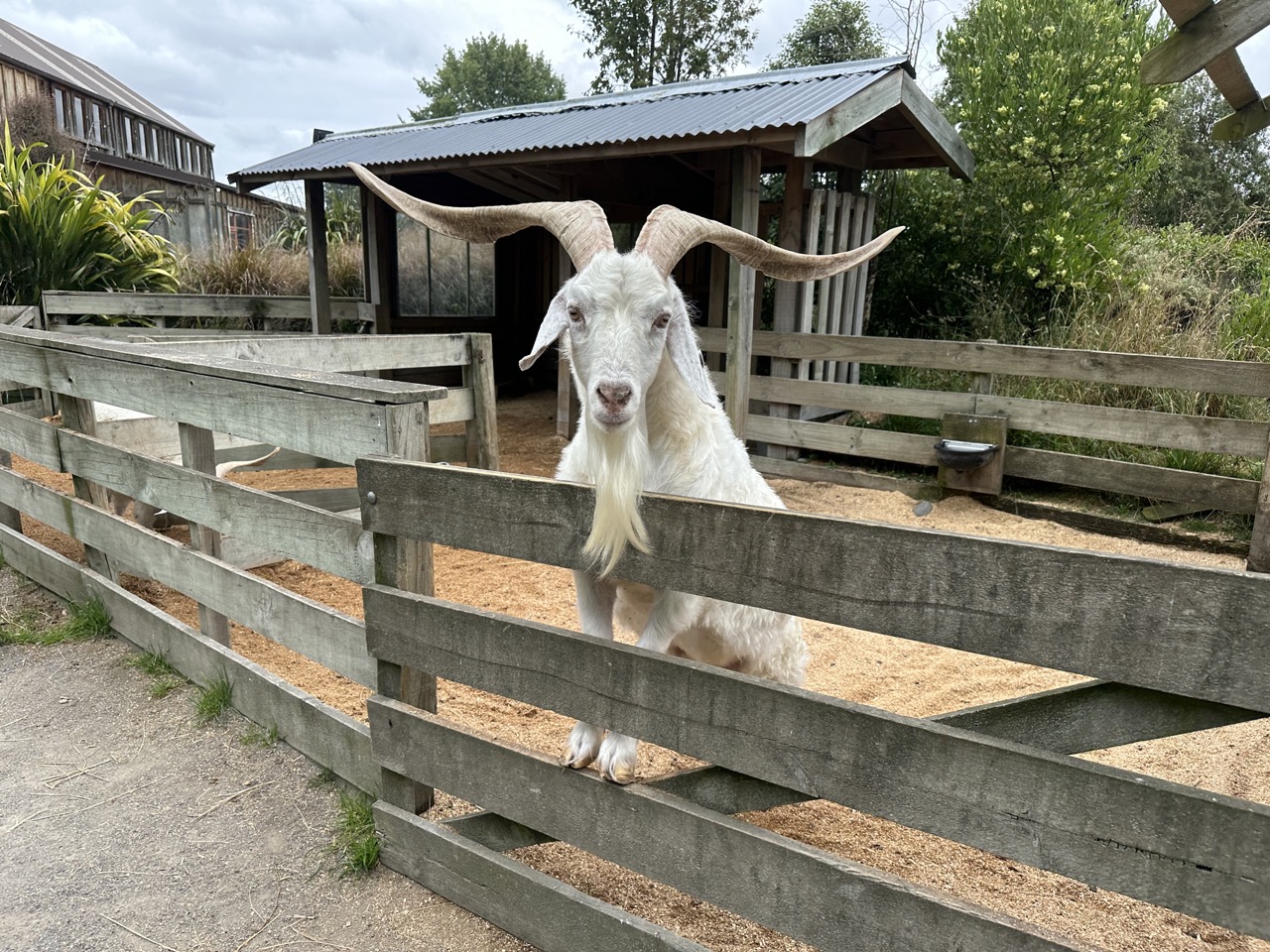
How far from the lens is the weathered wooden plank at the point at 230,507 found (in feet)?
8.07

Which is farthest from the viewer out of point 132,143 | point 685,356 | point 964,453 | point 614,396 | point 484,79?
point 484,79

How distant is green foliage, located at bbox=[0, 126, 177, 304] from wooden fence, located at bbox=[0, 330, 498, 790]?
5.68 metres

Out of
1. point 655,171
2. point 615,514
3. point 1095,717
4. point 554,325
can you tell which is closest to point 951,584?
point 1095,717

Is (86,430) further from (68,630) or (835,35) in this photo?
(835,35)

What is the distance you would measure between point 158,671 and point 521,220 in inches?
101

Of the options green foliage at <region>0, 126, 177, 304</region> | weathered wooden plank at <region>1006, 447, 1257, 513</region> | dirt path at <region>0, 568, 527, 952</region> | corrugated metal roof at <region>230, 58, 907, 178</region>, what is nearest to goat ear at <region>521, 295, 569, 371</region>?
dirt path at <region>0, 568, 527, 952</region>

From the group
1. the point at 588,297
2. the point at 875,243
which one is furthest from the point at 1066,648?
the point at 875,243

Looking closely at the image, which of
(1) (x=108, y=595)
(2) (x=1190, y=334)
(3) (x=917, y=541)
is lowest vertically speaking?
(1) (x=108, y=595)

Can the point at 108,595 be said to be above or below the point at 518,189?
below

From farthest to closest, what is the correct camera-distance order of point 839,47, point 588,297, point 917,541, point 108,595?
point 839,47
point 108,595
point 588,297
point 917,541

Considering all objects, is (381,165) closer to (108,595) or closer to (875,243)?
(108,595)

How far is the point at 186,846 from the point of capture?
2482mm

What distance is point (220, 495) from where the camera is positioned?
301 cm

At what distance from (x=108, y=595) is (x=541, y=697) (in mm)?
2923
